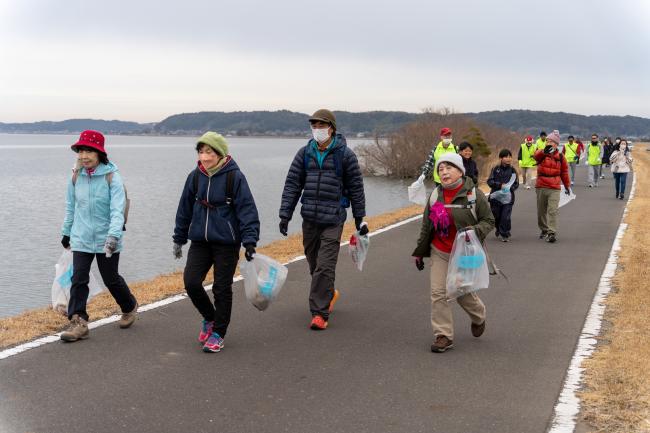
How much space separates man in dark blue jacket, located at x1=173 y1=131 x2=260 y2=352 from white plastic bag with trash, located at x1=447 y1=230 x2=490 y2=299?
66.1 inches

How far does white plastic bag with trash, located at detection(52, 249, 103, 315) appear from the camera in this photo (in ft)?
23.9

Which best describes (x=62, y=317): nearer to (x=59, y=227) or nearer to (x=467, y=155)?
(x=467, y=155)

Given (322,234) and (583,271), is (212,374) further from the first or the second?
(583,271)

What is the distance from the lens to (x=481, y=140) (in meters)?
58.3

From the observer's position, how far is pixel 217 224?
262 inches

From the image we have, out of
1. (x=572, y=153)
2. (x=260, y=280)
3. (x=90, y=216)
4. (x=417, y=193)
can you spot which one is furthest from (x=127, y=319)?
(x=572, y=153)

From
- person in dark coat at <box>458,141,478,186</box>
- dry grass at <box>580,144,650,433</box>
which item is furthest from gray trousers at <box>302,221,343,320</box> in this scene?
person in dark coat at <box>458,141,478,186</box>

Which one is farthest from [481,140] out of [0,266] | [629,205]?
[0,266]

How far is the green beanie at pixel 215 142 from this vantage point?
6574 millimetres

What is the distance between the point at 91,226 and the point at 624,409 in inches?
179

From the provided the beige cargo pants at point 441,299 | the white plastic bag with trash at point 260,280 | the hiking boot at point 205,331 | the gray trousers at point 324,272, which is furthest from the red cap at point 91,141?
the beige cargo pants at point 441,299

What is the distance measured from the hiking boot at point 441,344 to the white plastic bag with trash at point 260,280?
4.56ft

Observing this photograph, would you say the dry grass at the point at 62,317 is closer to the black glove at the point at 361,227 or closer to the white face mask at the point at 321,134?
the black glove at the point at 361,227

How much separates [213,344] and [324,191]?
186 cm
